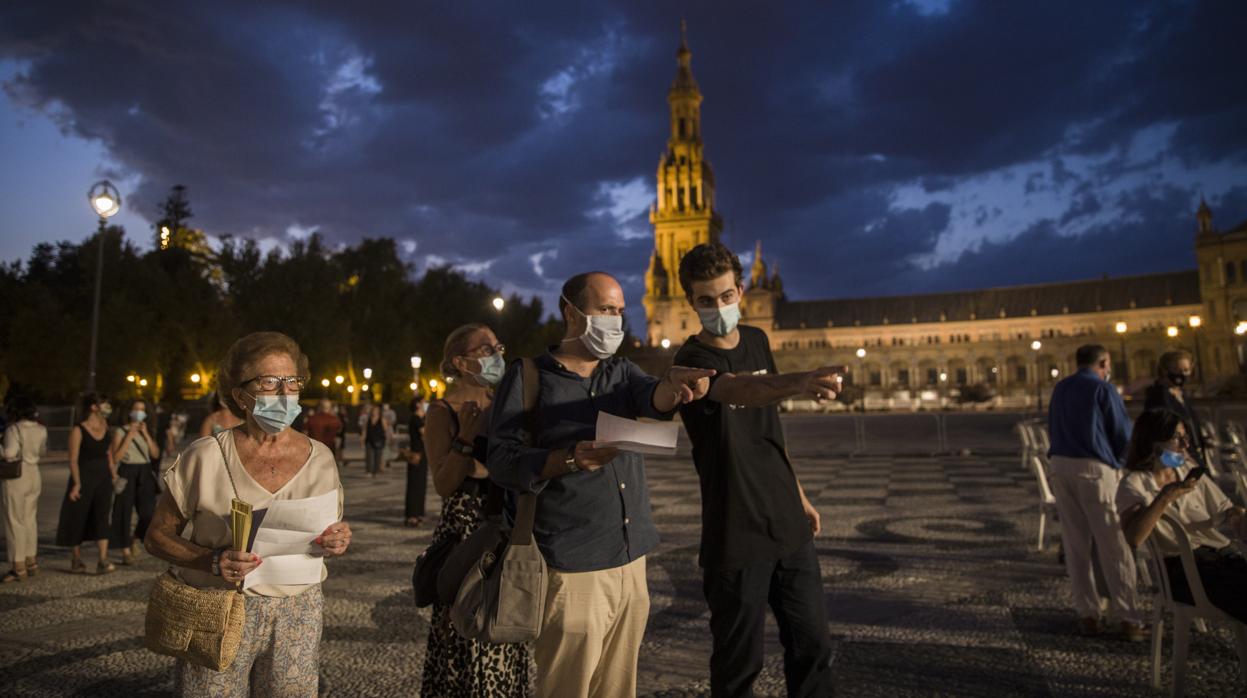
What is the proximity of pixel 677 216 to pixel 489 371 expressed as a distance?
104 m

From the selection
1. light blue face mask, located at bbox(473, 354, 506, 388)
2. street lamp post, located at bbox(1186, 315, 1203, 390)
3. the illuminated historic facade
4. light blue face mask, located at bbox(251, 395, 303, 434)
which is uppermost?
the illuminated historic facade

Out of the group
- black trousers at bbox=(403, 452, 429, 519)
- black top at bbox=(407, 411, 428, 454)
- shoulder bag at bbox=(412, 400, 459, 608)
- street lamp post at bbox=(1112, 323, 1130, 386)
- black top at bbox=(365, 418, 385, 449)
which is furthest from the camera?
street lamp post at bbox=(1112, 323, 1130, 386)

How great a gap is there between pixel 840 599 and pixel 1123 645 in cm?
180

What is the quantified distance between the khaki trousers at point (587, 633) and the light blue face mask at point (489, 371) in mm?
1482

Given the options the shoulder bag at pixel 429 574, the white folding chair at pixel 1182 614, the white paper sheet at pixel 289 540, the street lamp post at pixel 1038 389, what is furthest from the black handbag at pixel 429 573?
the street lamp post at pixel 1038 389

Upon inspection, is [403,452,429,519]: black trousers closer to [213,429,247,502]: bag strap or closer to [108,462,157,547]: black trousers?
[108,462,157,547]: black trousers

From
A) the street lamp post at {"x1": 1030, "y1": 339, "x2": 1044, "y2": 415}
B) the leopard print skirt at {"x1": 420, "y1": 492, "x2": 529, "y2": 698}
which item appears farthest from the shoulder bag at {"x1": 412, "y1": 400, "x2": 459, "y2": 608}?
the street lamp post at {"x1": 1030, "y1": 339, "x2": 1044, "y2": 415}

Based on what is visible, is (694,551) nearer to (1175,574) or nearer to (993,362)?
(1175,574)

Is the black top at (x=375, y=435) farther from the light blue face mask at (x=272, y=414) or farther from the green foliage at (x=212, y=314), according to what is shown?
the green foliage at (x=212, y=314)

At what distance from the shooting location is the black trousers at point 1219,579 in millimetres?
3578

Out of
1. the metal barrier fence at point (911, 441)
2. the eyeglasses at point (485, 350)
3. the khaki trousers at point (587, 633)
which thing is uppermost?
the eyeglasses at point (485, 350)

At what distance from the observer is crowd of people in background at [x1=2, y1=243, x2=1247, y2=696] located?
238cm

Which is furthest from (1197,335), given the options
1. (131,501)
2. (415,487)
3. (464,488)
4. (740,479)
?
(464,488)

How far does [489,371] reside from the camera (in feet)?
12.2
